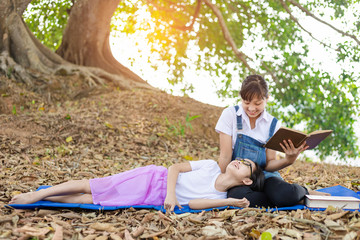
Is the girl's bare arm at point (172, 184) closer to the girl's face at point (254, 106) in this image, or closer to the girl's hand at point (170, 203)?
the girl's hand at point (170, 203)

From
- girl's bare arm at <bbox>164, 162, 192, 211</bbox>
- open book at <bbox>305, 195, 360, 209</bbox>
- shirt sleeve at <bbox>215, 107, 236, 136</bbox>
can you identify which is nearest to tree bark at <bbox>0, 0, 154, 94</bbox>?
shirt sleeve at <bbox>215, 107, 236, 136</bbox>

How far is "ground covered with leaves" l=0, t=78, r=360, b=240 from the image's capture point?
2.66 metres

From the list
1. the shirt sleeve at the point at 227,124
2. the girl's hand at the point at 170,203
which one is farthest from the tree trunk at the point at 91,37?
the girl's hand at the point at 170,203

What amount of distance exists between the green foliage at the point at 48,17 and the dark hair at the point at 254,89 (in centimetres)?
869

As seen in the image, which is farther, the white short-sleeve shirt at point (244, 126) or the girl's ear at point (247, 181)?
the white short-sleeve shirt at point (244, 126)

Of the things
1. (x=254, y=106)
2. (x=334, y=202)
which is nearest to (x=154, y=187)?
(x=254, y=106)

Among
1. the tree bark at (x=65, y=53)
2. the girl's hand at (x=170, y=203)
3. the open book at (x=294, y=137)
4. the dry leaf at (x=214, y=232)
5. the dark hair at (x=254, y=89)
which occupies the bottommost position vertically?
the dry leaf at (x=214, y=232)

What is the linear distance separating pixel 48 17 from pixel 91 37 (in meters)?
2.31

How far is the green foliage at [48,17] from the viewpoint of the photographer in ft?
36.1

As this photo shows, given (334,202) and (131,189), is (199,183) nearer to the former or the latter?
(131,189)

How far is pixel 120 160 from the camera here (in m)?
5.77

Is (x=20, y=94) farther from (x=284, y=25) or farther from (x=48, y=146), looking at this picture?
(x=284, y=25)

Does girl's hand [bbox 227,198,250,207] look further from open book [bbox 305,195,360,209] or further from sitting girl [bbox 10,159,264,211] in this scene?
open book [bbox 305,195,360,209]

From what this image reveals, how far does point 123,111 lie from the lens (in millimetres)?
7574
